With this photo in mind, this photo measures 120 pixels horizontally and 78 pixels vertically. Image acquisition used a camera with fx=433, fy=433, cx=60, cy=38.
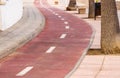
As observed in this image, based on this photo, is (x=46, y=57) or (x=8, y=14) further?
(x=8, y=14)

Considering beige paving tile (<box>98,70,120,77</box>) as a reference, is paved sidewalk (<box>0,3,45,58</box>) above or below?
below

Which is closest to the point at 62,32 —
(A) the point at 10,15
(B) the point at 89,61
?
(A) the point at 10,15

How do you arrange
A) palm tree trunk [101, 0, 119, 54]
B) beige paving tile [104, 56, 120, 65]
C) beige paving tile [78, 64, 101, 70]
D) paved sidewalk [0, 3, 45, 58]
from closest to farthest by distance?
beige paving tile [78, 64, 101, 70] → beige paving tile [104, 56, 120, 65] → palm tree trunk [101, 0, 119, 54] → paved sidewalk [0, 3, 45, 58]

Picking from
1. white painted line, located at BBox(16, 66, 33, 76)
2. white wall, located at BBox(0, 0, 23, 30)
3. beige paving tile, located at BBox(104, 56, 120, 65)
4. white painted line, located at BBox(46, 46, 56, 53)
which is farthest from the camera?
white wall, located at BBox(0, 0, 23, 30)

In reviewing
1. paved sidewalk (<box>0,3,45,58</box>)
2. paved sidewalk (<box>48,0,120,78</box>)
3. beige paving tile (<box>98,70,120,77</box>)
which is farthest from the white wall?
beige paving tile (<box>98,70,120,77</box>)

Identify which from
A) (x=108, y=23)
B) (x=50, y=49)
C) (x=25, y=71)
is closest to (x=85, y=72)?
(x=25, y=71)

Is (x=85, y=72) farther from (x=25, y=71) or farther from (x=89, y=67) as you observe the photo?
(x=25, y=71)

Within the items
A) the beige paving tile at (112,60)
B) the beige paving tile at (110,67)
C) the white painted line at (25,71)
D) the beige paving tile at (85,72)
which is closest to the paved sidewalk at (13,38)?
the white painted line at (25,71)

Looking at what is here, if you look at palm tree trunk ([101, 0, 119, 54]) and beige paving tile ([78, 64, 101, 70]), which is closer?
beige paving tile ([78, 64, 101, 70])

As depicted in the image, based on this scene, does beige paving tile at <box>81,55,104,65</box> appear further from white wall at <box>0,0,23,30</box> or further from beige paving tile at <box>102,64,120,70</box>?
white wall at <box>0,0,23,30</box>

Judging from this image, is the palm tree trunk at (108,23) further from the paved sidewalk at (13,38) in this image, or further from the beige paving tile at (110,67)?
the paved sidewalk at (13,38)

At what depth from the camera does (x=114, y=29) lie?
1712cm

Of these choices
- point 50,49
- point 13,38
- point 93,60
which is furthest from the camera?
point 13,38

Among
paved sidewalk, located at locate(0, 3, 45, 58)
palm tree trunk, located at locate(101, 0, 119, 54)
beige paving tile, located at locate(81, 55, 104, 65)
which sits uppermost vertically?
palm tree trunk, located at locate(101, 0, 119, 54)
